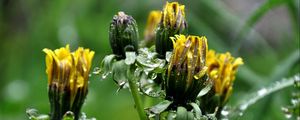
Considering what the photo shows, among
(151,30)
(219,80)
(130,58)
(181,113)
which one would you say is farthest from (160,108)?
(151,30)

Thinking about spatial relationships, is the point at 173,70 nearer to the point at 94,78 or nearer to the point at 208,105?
the point at 208,105

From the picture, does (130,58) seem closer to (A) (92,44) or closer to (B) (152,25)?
(B) (152,25)

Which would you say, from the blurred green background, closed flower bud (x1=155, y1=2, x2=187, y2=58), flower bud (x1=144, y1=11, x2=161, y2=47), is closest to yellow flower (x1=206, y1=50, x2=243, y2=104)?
closed flower bud (x1=155, y1=2, x2=187, y2=58)

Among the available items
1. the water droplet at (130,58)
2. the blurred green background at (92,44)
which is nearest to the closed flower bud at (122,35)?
the water droplet at (130,58)

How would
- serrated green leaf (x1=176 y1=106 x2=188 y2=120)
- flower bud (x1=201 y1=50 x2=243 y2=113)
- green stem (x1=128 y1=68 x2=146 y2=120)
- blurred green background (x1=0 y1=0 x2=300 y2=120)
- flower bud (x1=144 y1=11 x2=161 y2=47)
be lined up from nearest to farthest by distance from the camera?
serrated green leaf (x1=176 y1=106 x2=188 y2=120) < green stem (x1=128 y1=68 x2=146 y2=120) < flower bud (x1=201 y1=50 x2=243 y2=113) < flower bud (x1=144 y1=11 x2=161 y2=47) < blurred green background (x1=0 y1=0 x2=300 y2=120)

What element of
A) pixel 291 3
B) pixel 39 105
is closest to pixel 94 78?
pixel 39 105

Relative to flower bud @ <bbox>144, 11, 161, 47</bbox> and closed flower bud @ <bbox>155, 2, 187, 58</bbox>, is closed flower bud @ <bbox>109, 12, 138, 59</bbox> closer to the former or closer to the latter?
closed flower bud @ <bbox>155, 2, 187, 58</bbox>

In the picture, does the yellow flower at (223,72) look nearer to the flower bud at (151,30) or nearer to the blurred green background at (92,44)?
the flower bud at (151,30)
